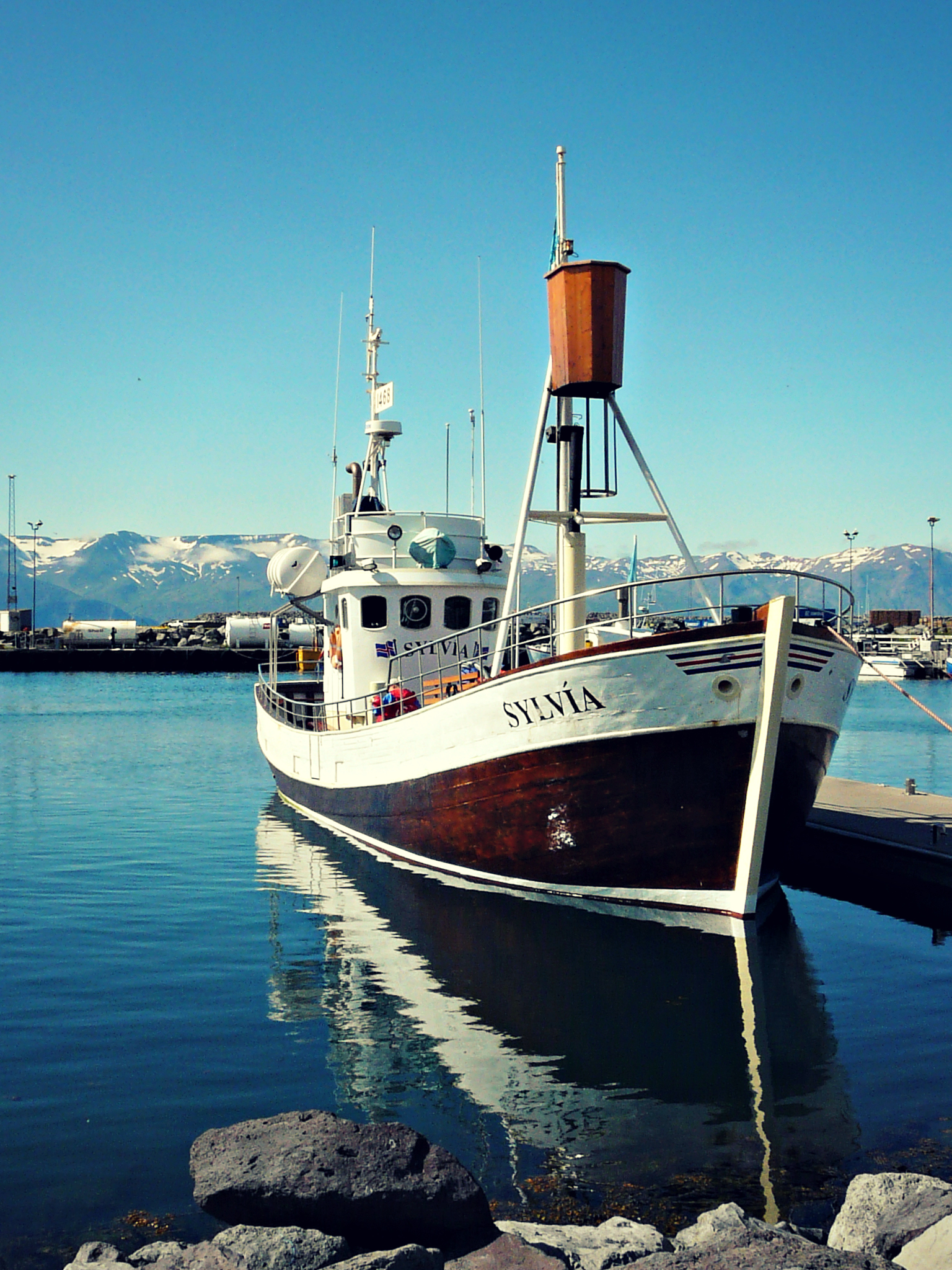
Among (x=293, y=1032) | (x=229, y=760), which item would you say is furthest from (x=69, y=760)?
(x=293, y=1032)

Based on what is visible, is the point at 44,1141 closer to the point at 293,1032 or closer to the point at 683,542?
the point at 293,1032

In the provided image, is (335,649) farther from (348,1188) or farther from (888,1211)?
(888,1211)

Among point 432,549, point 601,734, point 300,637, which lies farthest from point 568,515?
point 300,637

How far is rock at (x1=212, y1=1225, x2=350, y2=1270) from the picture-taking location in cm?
597

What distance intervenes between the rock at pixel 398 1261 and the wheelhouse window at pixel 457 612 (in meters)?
14.9

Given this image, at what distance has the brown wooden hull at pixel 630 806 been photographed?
40.9ft

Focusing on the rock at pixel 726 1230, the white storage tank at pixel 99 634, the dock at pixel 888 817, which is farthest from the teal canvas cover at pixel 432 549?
the white storage tank at pixel 99 634

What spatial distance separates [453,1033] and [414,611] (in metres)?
11.2

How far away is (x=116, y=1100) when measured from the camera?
27.6ft

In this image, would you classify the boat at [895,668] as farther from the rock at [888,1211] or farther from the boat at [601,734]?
the rock at [888,1211]

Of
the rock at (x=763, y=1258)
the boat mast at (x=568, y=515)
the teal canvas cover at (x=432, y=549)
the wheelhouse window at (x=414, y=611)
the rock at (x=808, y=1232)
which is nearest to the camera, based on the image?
the rock at (x=763, y=1258)

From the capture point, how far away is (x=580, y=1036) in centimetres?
1011

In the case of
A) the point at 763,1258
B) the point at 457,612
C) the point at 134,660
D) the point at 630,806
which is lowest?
the point at 134,660

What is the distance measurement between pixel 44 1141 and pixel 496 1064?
3826 millimetres
